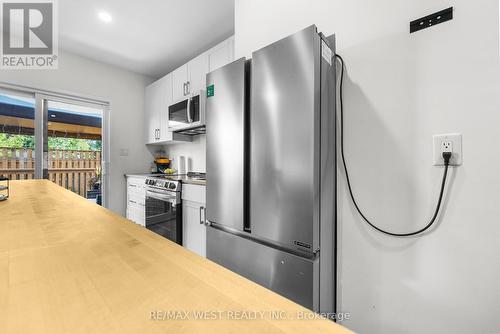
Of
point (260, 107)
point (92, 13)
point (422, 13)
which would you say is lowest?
point (260, 107)

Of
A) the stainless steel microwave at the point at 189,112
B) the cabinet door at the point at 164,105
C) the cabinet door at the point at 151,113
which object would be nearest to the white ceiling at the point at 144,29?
the cabinet door at the point at 164,105

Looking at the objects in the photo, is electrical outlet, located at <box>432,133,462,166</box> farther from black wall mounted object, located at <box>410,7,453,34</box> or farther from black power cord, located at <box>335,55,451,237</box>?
black wall mounted object, located at <box>410,7,453,34</box>

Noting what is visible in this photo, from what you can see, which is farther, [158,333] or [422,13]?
[422,13]

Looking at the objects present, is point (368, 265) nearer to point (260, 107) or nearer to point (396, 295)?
point (396, 295)

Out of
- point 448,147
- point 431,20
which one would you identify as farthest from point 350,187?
point 431,20

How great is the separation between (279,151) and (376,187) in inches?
Answer: 20.5

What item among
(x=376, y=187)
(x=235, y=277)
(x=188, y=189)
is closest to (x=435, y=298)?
(x=376, y=187)

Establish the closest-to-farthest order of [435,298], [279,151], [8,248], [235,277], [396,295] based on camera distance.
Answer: [235,277] < [8,248] < [435,298] < [396,295] < [279,151]

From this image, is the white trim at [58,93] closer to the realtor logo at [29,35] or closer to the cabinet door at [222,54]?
the realtor logo at [29,35]

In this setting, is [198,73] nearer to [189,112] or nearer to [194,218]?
[189,112]

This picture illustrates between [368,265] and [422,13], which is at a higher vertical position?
[422,13]

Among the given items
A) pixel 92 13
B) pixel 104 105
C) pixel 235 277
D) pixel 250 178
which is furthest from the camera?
pixel 104 105

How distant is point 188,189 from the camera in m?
2.20

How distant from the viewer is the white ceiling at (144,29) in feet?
6.80
